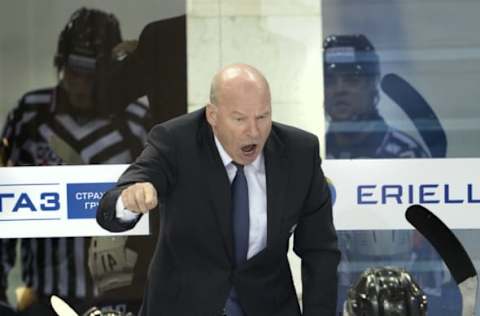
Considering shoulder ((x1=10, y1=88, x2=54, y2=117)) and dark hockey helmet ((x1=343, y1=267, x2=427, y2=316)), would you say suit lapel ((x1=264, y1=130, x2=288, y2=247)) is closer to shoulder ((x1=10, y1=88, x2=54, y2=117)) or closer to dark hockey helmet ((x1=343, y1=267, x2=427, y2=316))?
dark hockey helmet ((x1=343, y1=267, x2=427, y2=316))

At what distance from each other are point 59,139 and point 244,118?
308 cm

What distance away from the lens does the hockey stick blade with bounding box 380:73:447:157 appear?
5855 millimetres

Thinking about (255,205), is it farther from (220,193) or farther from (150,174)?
(150,174)

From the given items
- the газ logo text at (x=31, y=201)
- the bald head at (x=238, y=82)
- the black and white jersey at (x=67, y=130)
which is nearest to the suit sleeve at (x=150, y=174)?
the bald head at (x=238, y=82)

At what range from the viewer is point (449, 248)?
316 centimetres

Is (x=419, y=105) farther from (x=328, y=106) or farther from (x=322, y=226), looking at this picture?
(x=322, y=226)

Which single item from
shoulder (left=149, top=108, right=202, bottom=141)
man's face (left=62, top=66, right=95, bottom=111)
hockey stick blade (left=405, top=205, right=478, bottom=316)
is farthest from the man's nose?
man's face (left=62, top=66, right=95, bottom=111)

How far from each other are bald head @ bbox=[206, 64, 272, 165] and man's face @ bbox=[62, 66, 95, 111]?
2.88 metres

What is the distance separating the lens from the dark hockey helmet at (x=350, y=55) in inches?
229

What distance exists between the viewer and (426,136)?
5.86m

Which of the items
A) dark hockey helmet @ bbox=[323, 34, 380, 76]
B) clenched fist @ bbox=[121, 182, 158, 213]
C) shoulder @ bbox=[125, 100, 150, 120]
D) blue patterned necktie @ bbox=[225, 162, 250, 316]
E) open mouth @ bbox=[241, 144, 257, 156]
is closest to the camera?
clenched fist @ bbox=[121, 182, 158, 213]

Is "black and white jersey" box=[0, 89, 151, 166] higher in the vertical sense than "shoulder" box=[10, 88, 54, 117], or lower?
lower

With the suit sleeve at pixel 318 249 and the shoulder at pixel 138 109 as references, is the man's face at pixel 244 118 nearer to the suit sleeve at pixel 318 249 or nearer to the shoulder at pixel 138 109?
the suit sleeve at pixel 318 249

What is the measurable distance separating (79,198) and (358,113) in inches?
66.3
